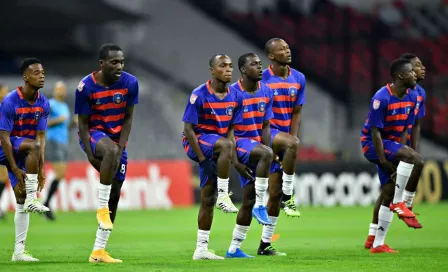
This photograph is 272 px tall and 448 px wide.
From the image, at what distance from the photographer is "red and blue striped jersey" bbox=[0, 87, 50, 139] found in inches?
456

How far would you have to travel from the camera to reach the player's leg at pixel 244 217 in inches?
473

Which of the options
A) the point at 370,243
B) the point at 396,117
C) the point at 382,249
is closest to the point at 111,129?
the point at 396,117

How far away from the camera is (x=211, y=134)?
11.7 metres

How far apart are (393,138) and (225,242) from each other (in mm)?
3272

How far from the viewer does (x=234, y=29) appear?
33344 millimetres

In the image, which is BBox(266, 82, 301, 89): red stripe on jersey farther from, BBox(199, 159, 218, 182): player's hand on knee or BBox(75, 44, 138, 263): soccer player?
BBox(75, 44, 138, 263): soccer player

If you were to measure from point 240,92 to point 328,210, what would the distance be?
1113 cm

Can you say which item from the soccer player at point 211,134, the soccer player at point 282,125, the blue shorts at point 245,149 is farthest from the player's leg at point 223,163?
the soccer player at point 282,125

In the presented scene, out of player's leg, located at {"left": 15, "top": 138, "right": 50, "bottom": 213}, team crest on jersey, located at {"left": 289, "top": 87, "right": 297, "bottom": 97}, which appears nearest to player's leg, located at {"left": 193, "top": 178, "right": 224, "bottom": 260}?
player's leg, located at {"left": 15, "top": 138, "right": 50, "bottom": 213}

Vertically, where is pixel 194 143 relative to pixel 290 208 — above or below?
above

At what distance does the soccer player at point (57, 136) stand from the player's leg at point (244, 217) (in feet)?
28.0

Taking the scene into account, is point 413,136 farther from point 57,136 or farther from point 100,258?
point 57,136

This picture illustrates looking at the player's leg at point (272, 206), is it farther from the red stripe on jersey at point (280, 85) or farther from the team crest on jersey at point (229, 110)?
the team crest on jersey at point (229, 110)

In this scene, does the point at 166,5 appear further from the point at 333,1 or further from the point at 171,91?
the point at 333,1
